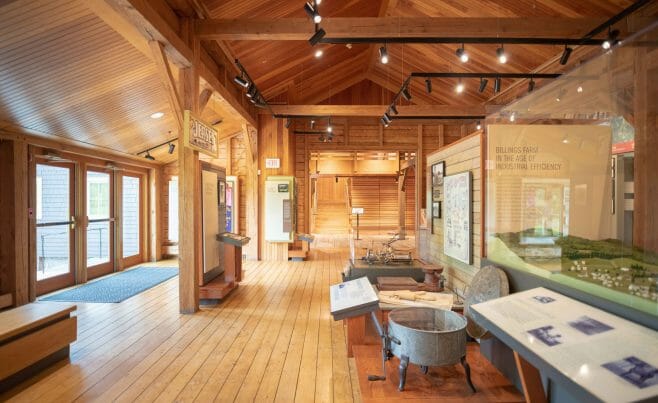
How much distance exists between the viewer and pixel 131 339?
3.64 meters

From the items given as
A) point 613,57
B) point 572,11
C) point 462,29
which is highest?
point 572,11

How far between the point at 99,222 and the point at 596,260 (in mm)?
7912

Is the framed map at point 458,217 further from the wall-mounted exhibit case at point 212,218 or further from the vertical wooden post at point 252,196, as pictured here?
the vertical wooden post at point 252,196

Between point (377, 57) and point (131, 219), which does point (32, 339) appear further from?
point (377, 57)

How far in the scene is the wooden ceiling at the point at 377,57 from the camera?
4.79 metres

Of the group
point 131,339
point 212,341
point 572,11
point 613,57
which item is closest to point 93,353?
point 131,339

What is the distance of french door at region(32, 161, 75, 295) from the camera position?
5402 mm

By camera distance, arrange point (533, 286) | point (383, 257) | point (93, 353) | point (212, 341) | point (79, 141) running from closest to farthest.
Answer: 1. point (533, 286)
2. point (93, 353)
3. point (212, 341)
4. point (383, 257)
5. point (79, 141)

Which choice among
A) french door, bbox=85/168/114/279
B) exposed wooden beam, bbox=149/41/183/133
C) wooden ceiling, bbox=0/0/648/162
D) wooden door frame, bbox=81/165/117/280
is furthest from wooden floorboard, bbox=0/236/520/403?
wooden ceiling, bbox=0/0/648/162

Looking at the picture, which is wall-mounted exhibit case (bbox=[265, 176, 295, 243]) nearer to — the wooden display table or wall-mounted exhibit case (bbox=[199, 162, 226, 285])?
wall-mounted exhibit case (bbox=[199, 162, 226, 285])

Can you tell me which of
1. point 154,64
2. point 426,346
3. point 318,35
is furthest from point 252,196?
point 426,346

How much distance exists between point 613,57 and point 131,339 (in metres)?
4.99

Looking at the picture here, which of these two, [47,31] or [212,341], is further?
[212,341]

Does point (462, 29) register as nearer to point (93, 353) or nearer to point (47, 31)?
point (47, 31)
